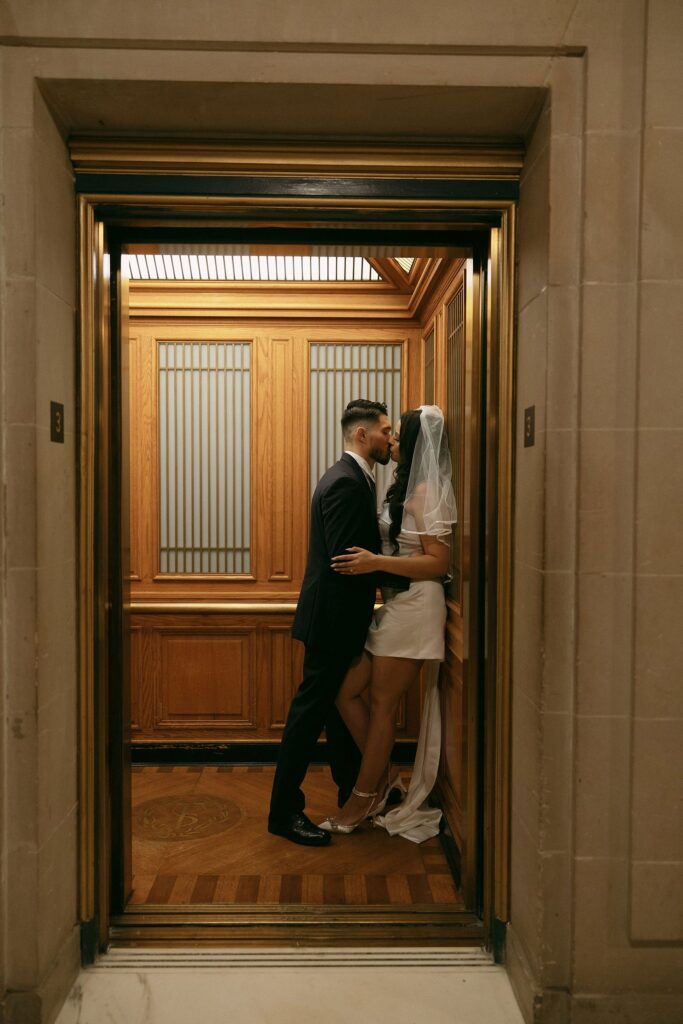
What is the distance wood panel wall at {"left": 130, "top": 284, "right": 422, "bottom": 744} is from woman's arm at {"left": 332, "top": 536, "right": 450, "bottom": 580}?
1192mm

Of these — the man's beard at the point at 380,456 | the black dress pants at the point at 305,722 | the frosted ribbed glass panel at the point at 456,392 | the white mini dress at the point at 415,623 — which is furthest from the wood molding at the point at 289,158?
the black dress pants at the point at 305,722

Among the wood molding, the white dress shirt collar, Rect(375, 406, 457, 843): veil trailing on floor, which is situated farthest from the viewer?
the white dress shirt collar

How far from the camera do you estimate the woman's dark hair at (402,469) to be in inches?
137

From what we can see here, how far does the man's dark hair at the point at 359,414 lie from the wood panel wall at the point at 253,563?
35.4 inches

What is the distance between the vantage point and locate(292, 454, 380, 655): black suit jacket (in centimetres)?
346

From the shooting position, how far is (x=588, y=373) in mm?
2193

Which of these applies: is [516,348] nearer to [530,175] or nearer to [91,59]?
[530,175]

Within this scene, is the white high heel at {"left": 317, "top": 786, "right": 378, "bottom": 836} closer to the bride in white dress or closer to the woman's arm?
the bride in white dress

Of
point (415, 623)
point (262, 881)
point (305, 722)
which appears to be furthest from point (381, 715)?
point (262, 881)

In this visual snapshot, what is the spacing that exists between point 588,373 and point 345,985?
198 centimetres

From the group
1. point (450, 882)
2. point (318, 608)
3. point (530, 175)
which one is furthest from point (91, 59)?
point (450, 882)

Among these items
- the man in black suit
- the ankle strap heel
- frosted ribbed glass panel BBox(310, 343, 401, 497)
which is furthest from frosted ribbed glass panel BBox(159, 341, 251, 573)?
the ankle strap heel

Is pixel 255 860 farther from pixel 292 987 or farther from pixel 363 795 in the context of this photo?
pixel 292 987

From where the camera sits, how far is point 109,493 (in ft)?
8.79
